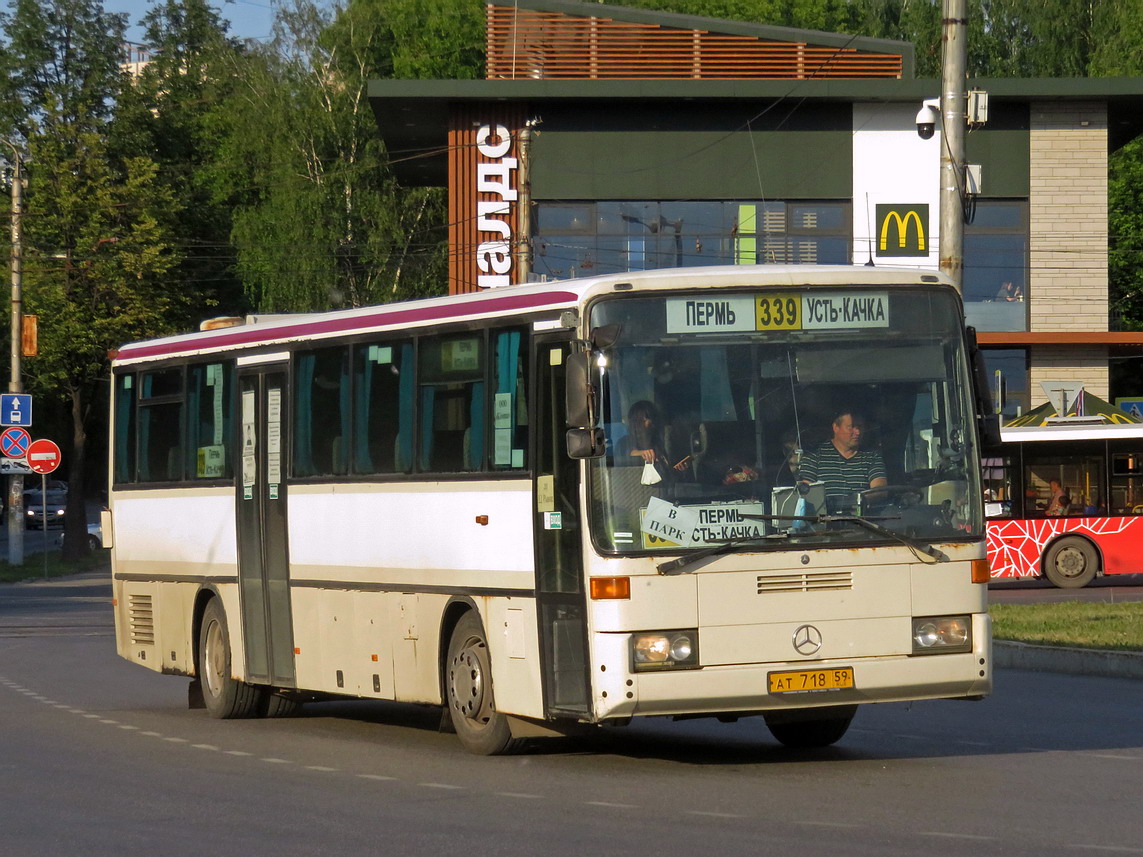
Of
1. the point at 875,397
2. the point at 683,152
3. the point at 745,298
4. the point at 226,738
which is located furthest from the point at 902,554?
the point at 683,152

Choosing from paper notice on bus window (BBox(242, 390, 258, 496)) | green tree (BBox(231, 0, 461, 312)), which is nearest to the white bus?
paper notice on bus window (BBox(242, 390, 258, 496))

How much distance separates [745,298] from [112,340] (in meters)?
40.8

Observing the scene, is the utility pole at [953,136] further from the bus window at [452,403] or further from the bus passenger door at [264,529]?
the bus window at [452,403]

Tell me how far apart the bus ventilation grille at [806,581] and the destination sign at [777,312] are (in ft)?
4.67

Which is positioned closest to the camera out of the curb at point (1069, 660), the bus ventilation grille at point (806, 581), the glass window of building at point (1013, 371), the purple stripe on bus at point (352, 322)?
the bus ventilation grille at point (806, 581)

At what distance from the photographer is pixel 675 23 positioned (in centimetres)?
4950

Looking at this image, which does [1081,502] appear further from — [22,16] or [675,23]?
[22,16]

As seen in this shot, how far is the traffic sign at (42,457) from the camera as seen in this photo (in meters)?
43.1

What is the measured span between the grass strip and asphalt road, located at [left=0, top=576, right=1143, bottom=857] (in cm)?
357

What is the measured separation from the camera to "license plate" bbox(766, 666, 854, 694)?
443 inches

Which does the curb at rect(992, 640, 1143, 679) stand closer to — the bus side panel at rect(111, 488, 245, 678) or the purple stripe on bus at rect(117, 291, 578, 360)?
the bus side panel at rect(111, 488, 245, 678)

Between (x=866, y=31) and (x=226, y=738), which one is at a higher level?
(x=866, y=31)

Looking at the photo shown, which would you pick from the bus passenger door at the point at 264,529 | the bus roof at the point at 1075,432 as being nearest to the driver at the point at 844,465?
the bus passenger door at the point at 264,529

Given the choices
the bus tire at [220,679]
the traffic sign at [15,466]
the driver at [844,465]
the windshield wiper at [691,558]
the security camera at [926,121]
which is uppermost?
the security camera at [926,121]
